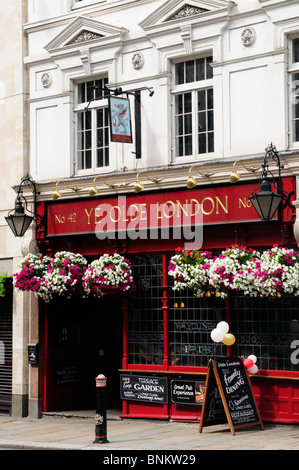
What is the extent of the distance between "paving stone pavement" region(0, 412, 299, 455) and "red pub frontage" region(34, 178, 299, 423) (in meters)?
0.49

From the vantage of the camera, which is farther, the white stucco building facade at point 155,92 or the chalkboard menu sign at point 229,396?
the white stucco building facade at point 155,92

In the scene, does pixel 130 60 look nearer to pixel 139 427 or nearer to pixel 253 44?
pixel 253 44

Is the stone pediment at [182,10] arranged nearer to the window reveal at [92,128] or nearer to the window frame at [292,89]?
the window frame at [292,89]

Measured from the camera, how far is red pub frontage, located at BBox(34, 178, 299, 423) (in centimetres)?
1525

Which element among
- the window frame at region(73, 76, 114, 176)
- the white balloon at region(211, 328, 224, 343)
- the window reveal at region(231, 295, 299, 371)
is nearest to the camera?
the white balloon at region(211, 328, 224, 343)

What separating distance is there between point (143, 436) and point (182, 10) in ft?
26.6

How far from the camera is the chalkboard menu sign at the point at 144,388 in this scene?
16.4 m

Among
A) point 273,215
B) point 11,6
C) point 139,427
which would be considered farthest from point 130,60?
point 139,427

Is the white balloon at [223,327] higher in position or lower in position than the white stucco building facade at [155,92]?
lower

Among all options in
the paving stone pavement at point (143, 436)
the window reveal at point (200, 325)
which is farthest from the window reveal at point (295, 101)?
the paving stone pavement at point (143, 436)

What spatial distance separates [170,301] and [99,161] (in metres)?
3.46

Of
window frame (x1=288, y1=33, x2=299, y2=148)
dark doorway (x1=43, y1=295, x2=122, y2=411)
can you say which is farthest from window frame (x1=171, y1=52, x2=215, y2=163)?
dark doorway (x1=43, y1=295, x2=122, y2=411)

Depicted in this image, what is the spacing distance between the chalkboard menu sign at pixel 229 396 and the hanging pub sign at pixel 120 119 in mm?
4782

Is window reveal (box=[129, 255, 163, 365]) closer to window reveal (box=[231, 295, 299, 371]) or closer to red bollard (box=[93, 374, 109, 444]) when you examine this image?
window reveal (box=[231, 295, 299, 371])
